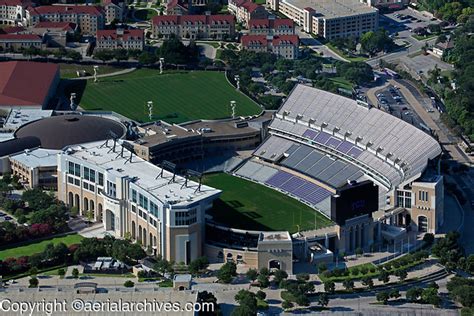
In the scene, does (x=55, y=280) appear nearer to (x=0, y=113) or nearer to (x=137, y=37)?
(x=0, y=113)

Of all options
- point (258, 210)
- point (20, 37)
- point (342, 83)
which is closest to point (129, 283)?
point (258, 210)

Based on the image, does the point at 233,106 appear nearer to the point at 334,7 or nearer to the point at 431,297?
the point at 334,7

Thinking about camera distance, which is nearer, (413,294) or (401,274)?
(413,294)

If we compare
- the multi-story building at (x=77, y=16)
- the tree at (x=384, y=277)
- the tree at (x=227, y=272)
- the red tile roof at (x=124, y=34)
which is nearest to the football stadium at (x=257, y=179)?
the tree at (x=227, y=272)

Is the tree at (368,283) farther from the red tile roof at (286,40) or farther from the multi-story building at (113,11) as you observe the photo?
the multi-story building at (113,11)

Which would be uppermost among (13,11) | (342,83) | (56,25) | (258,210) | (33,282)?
(13,11)

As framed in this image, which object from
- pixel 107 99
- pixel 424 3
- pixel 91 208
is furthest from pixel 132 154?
pixel 424 3

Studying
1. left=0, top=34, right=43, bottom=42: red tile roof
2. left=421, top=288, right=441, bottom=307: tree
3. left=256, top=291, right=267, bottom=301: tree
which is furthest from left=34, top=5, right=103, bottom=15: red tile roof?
left=421, top=288, right=441, bottom=307: tree
